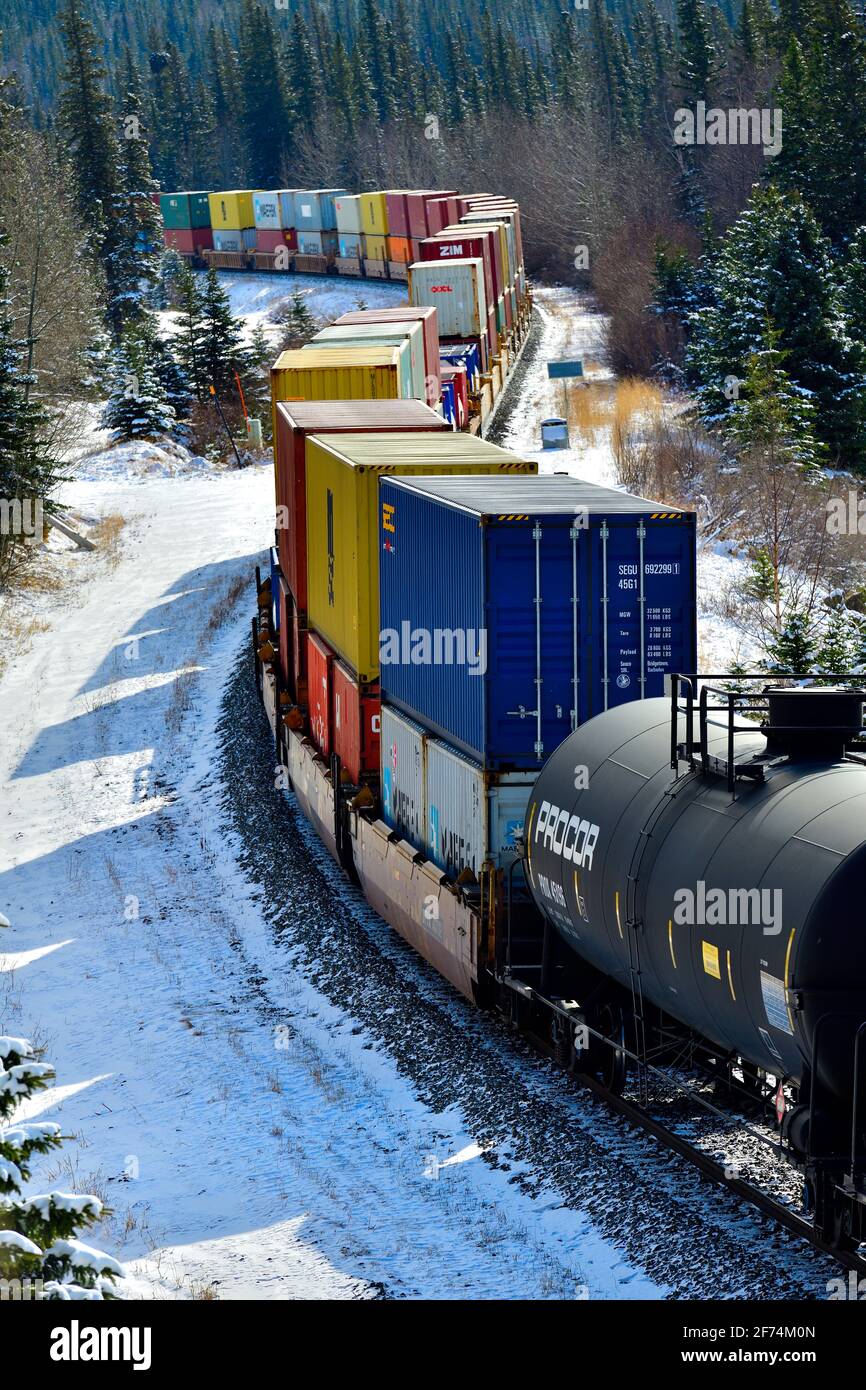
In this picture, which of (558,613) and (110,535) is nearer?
(558,613)

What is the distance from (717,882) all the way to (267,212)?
98.0 m

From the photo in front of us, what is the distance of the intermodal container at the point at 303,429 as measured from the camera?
78.1ft

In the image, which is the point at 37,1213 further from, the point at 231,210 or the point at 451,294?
the point at 231,210

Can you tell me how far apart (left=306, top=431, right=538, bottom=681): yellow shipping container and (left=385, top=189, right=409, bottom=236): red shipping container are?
210 feet

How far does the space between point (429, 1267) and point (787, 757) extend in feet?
15.8

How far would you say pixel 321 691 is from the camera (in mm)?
22312

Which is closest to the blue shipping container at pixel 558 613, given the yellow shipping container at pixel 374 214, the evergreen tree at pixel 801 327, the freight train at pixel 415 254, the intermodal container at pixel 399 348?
the freight train at pixel 415 254

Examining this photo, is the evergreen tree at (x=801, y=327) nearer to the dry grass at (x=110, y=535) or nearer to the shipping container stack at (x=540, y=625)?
the dry grass at (x=110, y=535)

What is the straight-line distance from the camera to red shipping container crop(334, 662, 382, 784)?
761 inches

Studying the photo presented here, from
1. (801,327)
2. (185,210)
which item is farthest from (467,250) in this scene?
(185,210)

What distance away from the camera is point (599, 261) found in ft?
246

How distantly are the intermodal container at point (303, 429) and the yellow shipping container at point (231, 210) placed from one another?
81.8 meters

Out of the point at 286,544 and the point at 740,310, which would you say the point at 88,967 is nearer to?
the point at 286,544
